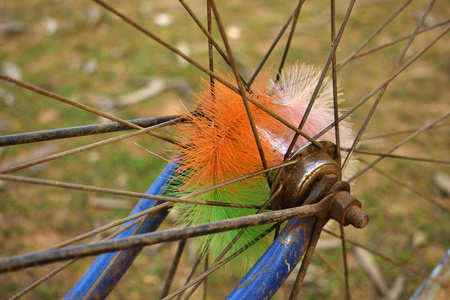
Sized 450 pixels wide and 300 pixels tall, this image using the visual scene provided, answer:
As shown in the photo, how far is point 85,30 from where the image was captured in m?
3.89

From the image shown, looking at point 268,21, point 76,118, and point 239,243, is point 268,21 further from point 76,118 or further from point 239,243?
point 239,243

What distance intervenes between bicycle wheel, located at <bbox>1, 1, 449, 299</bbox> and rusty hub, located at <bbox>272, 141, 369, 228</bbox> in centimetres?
21

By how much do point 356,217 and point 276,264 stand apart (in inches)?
6.7

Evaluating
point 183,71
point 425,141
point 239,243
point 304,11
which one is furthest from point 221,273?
point 304,11

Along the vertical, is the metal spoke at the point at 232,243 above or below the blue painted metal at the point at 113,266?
above

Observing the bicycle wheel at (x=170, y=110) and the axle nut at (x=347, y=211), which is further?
the bicycle wheel at (x=170, y=110)

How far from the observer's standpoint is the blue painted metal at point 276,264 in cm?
69

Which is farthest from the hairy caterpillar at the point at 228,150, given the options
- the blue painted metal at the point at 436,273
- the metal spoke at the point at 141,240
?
the blue painted metal at the point at 436,273

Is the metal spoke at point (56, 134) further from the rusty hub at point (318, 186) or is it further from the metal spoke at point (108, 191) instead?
the rusty hub at point (318, 186)

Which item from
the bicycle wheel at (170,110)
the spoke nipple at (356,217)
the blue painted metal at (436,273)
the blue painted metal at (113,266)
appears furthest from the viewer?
the bicycle wheel at (170,110)

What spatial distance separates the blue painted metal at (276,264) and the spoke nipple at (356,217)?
0.07 metres

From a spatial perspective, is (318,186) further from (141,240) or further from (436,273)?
(436,273)

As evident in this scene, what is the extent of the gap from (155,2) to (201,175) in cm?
397

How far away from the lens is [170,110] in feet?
9.08
